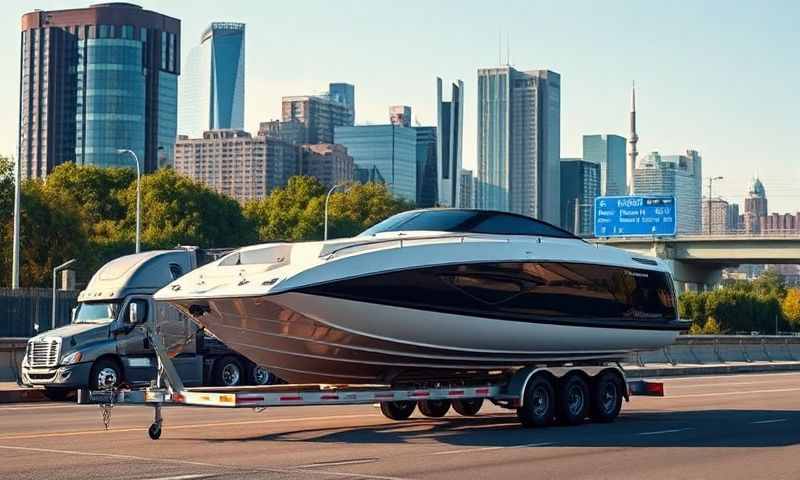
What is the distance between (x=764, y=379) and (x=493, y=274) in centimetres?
2344

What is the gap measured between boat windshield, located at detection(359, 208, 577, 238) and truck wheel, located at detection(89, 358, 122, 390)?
345 inches

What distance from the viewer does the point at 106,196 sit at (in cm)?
11850

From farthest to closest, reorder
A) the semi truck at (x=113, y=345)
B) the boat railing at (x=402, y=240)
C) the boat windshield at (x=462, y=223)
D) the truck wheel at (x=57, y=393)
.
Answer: the truck wheel at (x=57, y=393) < the semi truck at (x=113, y=345) < the boat windshield at (x=462, y=223) < the boat railing at (x=402, y=240)

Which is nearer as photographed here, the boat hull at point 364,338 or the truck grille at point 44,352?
the boat hull at point 364,338

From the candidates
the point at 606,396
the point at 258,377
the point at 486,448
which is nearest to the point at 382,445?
the point at 486,448

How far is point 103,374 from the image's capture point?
91.9 feet

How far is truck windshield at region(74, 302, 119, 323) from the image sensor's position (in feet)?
92.8

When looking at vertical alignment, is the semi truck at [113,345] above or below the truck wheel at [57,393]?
above

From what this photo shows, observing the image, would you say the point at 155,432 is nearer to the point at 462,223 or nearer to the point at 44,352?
the point at 462,223

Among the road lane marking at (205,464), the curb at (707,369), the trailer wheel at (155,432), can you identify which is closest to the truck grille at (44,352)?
the trailer wheel at (155,432)

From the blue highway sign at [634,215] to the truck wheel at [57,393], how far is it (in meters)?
52.7

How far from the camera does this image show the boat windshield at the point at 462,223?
21.4 m

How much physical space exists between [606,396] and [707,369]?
24.8 meters

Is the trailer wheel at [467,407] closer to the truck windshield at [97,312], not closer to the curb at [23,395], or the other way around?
the truck windshield at [97,312]
